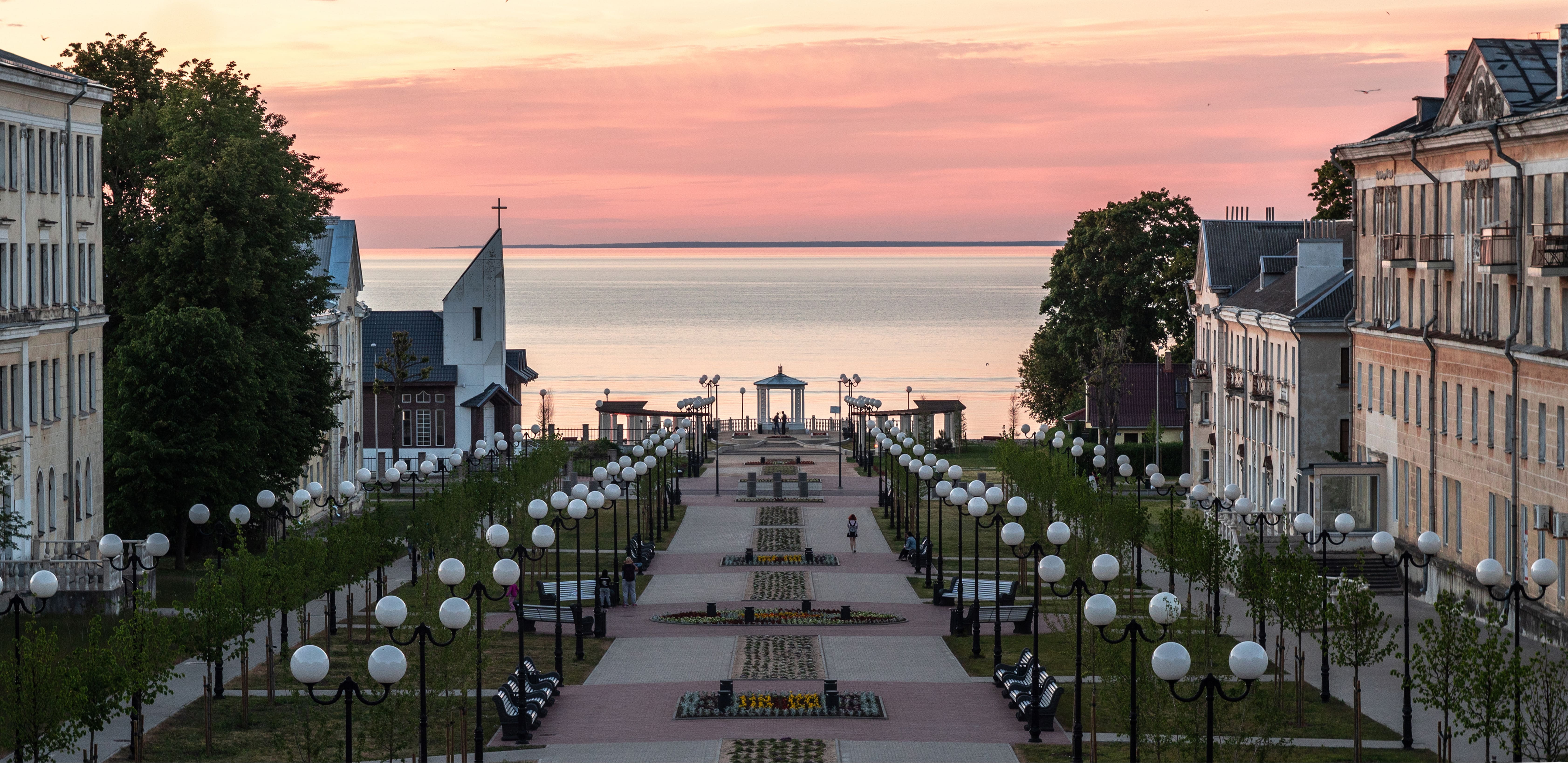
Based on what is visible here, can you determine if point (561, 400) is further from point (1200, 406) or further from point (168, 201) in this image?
point (168, 201)

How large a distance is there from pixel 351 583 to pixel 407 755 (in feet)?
37.6

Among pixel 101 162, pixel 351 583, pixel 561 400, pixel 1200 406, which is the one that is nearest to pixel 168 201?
pixel 101 162

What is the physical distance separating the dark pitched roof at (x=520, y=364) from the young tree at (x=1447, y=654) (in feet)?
243

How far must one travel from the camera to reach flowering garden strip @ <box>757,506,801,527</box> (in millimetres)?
62781

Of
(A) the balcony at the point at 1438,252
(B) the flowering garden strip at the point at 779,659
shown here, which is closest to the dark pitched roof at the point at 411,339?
(B) the flowering garden strip at the point at 779,659

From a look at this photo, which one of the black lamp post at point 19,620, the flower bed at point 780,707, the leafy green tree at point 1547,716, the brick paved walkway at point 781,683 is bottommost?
the brick paved walkway at point 781,683

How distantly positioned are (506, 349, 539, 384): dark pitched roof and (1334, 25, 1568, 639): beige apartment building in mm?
54522

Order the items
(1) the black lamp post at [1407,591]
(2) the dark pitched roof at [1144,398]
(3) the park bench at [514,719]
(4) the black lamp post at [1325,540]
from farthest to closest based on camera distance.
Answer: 1. (2) the dark pitched roof at [1144,398]
2. (4) the black lamp post at [1325,540]
3. (3) the park bench at [514,719]
4. (1) the black lamp post at [1407,591]

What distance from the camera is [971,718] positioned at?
94.6 feet

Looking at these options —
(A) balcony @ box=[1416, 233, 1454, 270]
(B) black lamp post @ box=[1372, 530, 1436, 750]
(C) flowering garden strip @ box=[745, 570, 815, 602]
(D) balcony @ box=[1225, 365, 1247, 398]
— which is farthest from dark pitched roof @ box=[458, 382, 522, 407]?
(B) black lamp post @ box=[1372, 530, 1436, 750]

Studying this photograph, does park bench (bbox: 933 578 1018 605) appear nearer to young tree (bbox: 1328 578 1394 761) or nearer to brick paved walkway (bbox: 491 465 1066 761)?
brick paved walkway (bbox: 491 465 1066 761)

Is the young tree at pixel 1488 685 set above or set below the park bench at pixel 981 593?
above

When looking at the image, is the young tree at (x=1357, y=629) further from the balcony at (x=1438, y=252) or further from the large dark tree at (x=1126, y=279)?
the large dark tree at (x=1126, y=279)

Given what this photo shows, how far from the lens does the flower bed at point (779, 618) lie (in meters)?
39.2
